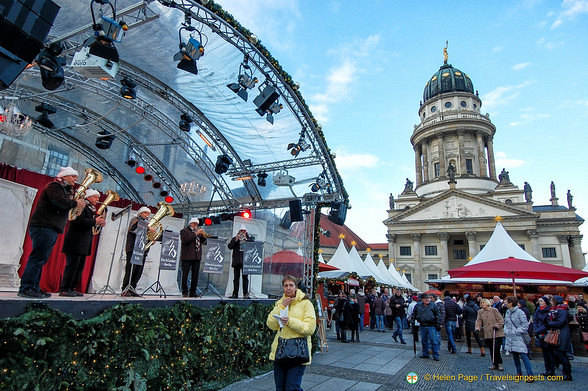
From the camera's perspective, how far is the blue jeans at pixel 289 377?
3.51 metres

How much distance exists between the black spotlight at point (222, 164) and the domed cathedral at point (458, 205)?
44.2 meters

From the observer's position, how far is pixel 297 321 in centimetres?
355

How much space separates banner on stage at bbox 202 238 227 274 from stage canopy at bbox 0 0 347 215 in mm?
3954

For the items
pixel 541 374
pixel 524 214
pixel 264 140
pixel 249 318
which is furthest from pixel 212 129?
pixel 524 214

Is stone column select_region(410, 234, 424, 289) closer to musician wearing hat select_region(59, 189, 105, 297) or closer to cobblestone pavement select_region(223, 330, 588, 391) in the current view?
cobblestone pavement select_region(223, 330, 588, 391)

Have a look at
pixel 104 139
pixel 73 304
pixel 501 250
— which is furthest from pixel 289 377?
pixel 501 250

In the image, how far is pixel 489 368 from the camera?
27.6 feet

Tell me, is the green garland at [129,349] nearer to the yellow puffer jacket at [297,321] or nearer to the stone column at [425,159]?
the yellow puffer jacket at [297,321]

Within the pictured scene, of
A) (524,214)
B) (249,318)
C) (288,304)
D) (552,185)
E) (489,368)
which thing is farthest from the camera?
(552,185)

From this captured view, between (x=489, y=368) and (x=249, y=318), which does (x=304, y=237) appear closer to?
(x=249, y=318)

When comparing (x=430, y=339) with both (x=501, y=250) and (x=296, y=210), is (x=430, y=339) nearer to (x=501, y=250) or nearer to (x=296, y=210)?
(x=296, y=210)

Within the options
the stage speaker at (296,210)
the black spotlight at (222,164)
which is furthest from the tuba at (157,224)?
the stage speaker at (296,210)

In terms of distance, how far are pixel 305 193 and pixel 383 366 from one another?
6402 millimetres

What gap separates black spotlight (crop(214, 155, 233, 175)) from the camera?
12.2m
